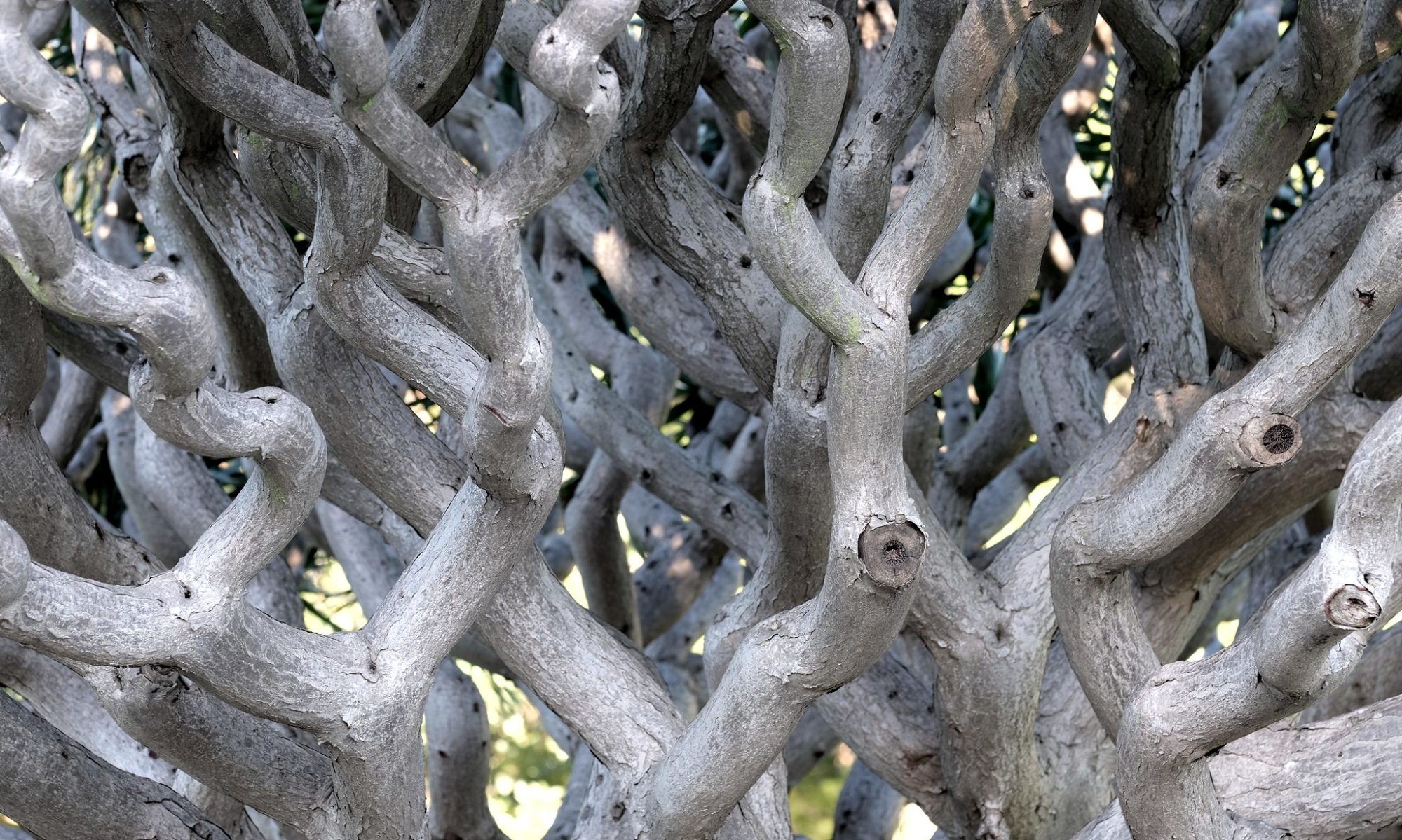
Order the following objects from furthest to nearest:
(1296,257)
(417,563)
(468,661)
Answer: (468,661)
(1296,257)
(417,563)

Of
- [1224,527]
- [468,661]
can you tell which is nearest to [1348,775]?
[1224,527]

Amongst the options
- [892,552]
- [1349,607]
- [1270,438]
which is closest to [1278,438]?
[1270,438]

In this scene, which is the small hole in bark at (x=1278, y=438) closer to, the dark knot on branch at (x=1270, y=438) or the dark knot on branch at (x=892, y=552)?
the dark knot on branch at (x=1270, y=438)

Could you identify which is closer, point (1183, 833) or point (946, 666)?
point (1183, 833)

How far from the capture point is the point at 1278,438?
204cm

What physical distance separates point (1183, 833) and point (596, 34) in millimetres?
1381

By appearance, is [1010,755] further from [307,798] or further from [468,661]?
[468,661]

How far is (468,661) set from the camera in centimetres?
439

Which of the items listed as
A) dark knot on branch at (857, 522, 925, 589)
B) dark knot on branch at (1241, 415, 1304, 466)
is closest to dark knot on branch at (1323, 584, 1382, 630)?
dark knot on branch at (1241, 415, 1304, 466)

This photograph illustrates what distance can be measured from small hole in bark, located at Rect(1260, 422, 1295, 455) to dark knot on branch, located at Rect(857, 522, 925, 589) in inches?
19.5

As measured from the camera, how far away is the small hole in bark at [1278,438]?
2.03 meters

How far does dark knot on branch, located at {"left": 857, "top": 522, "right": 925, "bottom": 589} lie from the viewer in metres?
2.02

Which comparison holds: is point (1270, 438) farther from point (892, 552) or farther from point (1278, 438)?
point (892, 552)

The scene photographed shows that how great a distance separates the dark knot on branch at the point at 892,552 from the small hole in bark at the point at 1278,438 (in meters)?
0.50
